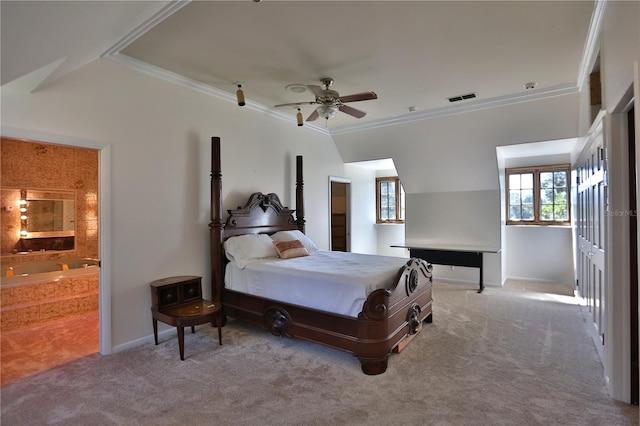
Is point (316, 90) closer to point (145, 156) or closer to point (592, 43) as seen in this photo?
point (145, 156)

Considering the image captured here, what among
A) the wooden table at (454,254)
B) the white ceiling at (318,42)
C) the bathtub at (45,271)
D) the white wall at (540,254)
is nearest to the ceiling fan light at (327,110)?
the white ceiling at (318,42)

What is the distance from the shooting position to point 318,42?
2906 mm

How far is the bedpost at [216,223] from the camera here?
3779mm

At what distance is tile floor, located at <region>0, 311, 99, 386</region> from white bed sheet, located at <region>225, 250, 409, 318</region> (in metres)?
1.52

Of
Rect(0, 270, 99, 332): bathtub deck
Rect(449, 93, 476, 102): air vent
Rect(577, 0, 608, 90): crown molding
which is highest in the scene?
Rect(449, 93, 476, 102): air vent

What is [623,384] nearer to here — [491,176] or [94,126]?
[491,176]

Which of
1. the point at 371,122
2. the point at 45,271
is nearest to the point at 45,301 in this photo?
the point at 45,271

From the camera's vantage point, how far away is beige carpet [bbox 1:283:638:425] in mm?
2119

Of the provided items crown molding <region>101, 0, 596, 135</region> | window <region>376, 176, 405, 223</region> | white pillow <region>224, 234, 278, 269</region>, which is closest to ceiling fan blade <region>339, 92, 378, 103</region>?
crown molding <region>101, 0, 596, 135</region>

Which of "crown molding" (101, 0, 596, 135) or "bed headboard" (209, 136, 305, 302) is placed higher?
"crown molding" (101, 0, 596, 135)

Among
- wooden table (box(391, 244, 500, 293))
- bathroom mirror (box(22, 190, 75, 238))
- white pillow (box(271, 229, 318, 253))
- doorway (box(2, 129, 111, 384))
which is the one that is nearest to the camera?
doorway (box(2, 129, 111, 384))

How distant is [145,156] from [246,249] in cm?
143

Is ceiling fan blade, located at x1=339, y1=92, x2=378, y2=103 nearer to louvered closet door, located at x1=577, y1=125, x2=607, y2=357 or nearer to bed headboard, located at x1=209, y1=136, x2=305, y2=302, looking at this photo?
bed headboard, located at x1=209, y1=136, x2=305, y2=302

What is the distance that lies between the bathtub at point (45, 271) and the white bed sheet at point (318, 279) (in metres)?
1.86
